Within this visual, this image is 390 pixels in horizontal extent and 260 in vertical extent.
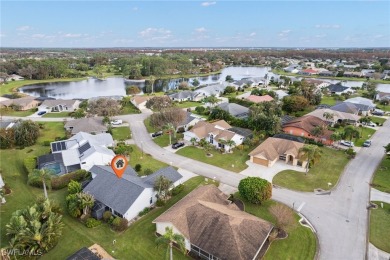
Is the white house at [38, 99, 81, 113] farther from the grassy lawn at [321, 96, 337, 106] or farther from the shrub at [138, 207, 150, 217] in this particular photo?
the grassy lawn at [321, 96, 337, 106]

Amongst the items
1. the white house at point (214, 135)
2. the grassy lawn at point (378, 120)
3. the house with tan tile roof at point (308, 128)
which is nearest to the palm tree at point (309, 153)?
the house with tan tile roof at point (308, 128)

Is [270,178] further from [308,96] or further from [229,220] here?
[308,96]

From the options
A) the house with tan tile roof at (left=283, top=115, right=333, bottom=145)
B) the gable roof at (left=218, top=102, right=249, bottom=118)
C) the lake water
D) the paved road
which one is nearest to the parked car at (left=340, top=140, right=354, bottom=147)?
the house with tan tile roof at (left=283, top=115, right=333, bottom=145)

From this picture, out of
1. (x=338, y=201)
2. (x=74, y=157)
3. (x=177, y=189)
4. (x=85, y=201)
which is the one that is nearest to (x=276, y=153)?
(x=338, y=201)

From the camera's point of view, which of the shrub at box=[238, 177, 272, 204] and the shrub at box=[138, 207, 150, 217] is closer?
the shrub at box=[138, 207, 150, 217]

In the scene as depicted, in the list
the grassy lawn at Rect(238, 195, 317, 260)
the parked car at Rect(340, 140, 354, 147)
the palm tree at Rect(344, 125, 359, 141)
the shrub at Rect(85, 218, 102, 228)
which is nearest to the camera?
the grassy lawn at Rect(238, 195, 317, 260)

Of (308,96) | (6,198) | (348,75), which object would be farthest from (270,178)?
(348,75)

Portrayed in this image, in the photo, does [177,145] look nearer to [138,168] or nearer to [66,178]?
[138,168]
